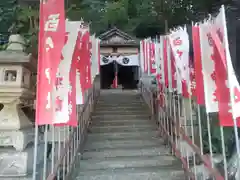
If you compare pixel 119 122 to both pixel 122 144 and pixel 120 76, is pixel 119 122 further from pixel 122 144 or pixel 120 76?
pixel 120 76

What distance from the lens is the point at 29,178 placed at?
4012 millimetres

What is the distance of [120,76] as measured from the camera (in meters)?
18.6

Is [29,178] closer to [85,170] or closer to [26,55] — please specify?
[85,170]

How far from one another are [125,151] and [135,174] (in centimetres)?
100

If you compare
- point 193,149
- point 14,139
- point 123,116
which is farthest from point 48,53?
point 123,116

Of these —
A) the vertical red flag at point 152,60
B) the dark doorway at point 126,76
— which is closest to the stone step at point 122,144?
the vertical red flag at point 152,60

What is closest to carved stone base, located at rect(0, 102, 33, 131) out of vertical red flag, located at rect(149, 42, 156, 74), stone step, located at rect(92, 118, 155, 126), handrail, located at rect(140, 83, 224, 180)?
stone step, located at rect(92, 118, 155, 126)

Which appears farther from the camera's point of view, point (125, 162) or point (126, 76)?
point (126, 76)

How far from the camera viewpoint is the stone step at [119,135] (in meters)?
6.22

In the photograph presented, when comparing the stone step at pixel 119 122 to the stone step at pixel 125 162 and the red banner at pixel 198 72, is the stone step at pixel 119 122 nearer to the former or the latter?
the stone step at pixel 125 162

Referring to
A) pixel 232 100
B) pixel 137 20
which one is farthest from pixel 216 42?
pixel 137 20

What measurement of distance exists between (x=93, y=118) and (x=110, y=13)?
530 inches

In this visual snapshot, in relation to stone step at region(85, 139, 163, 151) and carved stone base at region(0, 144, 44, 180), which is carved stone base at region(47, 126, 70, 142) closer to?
carved stone base at region(0, 144, 44, 180)

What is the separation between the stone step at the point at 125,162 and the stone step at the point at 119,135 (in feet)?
3.22
